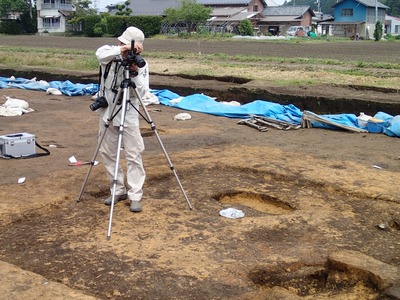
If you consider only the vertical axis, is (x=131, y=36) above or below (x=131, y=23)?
below

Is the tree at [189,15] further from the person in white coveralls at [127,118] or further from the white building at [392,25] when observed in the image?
the person in white coveralls at [127,118]

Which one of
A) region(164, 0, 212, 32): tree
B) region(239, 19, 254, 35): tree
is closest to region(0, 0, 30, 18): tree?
region(164, 0, 212, 32): tree

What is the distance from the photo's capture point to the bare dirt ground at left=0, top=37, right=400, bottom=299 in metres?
4.26

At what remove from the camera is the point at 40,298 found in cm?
377

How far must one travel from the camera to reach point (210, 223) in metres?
5.52

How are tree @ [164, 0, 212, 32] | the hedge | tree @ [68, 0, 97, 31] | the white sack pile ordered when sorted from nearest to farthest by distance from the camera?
1. the white sack pile
2. the hedge
3. tree @ [164, 0, 212, 32]
4. tree @ [68, 0, 97, 31]

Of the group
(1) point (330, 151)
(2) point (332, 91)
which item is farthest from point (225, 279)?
(2) point (332, 91)

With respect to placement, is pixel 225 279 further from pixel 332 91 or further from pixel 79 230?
pixel 332 91

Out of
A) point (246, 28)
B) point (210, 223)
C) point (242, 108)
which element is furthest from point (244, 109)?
point (246, 28)

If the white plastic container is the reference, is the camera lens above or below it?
above

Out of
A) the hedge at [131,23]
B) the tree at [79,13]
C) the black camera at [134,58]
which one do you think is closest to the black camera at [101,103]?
the black camera at [134,58]

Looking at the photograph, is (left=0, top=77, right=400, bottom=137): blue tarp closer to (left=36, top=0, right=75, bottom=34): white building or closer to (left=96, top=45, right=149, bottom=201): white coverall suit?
(left=96, top=45, right=149, bottom=201): white coverall suit

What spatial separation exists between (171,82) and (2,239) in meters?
10.3

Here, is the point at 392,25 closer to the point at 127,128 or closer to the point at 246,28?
the point at 246,28
